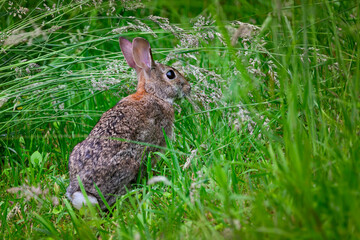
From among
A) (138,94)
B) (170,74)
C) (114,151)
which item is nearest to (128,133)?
(114,151)

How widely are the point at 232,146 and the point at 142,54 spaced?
1505mm

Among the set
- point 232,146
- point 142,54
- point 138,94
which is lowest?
point 232,146

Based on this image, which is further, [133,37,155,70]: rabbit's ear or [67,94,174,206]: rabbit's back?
[133,37,155,70]: rabbit's ear

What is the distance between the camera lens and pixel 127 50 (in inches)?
171

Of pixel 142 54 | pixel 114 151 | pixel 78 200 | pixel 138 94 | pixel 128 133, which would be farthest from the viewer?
pixel 142 54

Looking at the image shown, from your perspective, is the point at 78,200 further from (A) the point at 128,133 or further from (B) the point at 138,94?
A: (B) the point at 138,94

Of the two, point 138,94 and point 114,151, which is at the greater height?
point 138,94

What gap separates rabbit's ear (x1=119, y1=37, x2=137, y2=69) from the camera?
4293 millimetres

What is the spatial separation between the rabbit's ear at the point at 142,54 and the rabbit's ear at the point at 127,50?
0.36ft

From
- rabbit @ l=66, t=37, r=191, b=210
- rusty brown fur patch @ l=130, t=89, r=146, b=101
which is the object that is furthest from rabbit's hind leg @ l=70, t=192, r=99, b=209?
rusty brown fur patch @ l=130, t=89, r=146, b=101

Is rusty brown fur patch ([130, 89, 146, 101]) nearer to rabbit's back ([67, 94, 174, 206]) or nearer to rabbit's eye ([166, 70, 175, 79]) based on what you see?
rabbit's back ([67, 94, 174, 206])

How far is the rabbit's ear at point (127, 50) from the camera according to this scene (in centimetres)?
429

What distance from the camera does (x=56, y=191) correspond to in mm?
3318

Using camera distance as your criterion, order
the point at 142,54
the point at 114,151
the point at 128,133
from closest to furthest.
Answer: the point at 114,151
the point at 128,133
the point at 142,54
